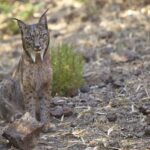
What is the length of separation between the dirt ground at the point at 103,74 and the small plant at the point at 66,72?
138 millimetres

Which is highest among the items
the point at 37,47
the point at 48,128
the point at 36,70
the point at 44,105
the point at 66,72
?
the point at 37,47

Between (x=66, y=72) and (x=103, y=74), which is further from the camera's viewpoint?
(x=103, y=74)

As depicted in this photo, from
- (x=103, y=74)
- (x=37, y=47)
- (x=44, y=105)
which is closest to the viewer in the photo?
(x=37, y=47)

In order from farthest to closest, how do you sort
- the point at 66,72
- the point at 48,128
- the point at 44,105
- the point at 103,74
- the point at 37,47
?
the point at 103,74 → the point at 66,72 → the point at 44,105 → the point at 48,128 → the point at 37,47

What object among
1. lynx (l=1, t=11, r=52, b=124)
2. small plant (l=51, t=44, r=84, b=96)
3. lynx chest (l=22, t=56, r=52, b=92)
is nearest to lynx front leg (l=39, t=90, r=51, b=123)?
lynx (l=1, t=11, r=52, b=124)

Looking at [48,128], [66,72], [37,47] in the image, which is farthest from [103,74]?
[37,47]

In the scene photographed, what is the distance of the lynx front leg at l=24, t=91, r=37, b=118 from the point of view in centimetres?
555

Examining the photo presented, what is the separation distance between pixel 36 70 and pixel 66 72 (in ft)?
3.23

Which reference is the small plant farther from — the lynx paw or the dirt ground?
the lynx paw

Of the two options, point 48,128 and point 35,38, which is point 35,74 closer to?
point 35,38

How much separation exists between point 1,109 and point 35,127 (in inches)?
38.1

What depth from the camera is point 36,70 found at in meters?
5.53

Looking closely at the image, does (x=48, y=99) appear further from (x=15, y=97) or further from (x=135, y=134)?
(x=135, y=134)

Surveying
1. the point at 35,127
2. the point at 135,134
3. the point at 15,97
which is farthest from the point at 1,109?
the point at 135,134
